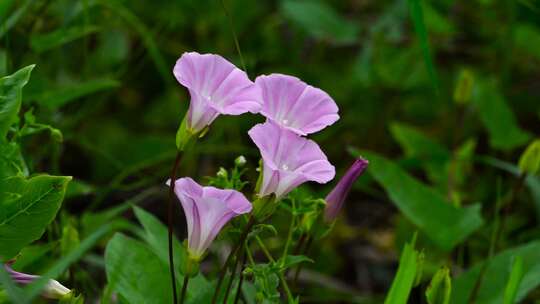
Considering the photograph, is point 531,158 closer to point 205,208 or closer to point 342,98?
point 205,208

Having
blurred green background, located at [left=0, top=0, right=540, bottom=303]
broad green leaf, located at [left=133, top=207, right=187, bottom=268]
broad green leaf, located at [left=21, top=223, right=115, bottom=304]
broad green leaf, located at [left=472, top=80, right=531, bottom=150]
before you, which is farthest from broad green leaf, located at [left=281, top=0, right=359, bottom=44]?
broad green leaf, located at [left=21, top=223, right=115, bottom=304]

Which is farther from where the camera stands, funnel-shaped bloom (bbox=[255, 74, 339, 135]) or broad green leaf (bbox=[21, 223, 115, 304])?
funnel-shaped bloom (bbox=[255, 74, 339, 135])

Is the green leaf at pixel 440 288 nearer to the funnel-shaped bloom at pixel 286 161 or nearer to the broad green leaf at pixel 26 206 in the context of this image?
the funnel-shaped bloom at pixel 286 161

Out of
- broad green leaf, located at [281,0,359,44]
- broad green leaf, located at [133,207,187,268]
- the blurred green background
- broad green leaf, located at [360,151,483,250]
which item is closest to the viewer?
broad green leaf, located at [133,207,187,268]

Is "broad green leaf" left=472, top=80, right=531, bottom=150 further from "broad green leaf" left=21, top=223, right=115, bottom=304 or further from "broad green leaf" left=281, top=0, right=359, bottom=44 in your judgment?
"broad green leaf" left=21, top=223, right=115, bottom=304

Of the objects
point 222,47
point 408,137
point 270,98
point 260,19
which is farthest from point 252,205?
point 260,19

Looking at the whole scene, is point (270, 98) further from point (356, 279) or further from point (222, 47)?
point (222, 47)

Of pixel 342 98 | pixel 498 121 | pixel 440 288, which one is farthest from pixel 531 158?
pixel 342 98
